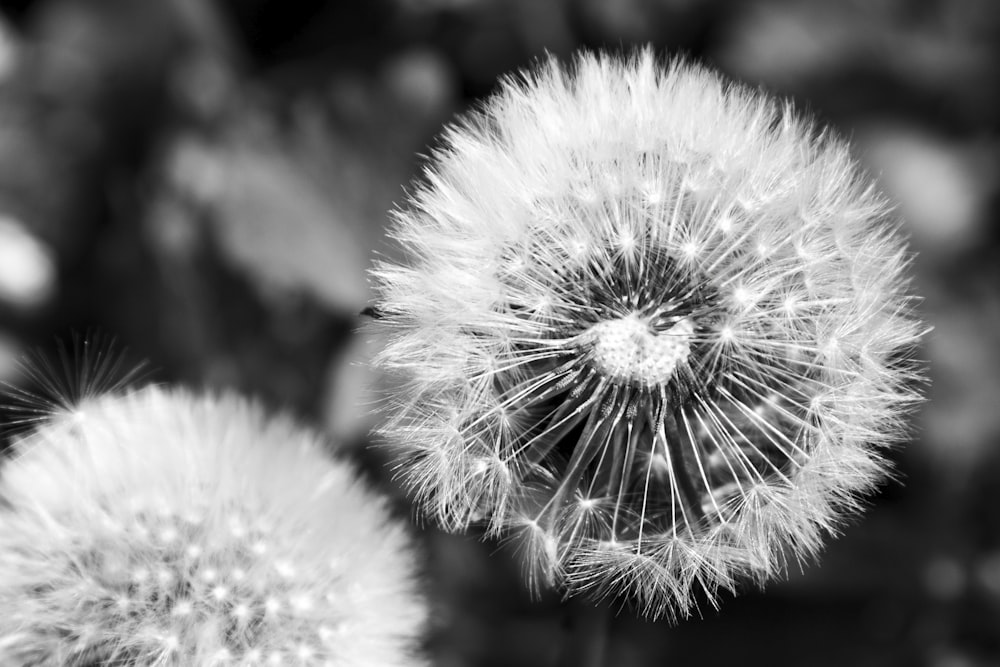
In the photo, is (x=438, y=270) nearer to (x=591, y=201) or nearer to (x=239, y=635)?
(x=591, y=201)

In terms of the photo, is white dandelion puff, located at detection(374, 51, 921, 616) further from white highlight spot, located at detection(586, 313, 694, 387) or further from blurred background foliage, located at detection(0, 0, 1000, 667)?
blurred background foliage, located at detection(0, 0, 1000, 667)

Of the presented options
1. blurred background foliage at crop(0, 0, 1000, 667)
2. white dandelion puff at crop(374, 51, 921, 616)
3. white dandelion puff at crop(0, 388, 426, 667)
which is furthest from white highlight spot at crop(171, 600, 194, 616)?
blurred background foliage at crop(0, 0, 1000, 667)

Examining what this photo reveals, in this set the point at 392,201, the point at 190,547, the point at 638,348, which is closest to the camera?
the point at 638,348

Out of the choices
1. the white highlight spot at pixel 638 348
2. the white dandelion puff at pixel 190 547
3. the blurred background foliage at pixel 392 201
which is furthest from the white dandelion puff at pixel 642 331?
the blurred background foliage at pixel 392 201

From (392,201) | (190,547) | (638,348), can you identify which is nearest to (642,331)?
(638,348)

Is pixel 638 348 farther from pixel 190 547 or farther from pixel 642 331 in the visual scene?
pixel 190 547

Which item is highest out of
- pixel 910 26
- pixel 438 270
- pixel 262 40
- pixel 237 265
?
pixel 262 40

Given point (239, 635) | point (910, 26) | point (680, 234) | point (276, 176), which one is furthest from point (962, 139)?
point (239, 635)
